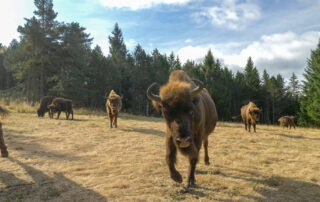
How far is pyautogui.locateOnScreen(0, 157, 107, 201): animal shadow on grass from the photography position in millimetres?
3422

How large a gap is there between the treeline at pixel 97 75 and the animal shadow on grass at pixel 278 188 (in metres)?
25.3

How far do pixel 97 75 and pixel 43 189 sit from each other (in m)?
32.5

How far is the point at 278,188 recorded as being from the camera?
Answer: 3.88 meters

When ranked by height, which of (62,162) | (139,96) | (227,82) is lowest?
(62,162)

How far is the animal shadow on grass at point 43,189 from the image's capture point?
3422mm

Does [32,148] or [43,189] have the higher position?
[32,148]

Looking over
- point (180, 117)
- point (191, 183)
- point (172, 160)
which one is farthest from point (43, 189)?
point (180, 117)

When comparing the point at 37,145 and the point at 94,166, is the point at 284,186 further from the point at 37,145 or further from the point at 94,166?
the point at 37,145

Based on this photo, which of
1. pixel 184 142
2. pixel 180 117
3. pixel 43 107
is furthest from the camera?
pixel 43 107

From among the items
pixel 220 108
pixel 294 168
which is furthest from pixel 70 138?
pixel 220 108

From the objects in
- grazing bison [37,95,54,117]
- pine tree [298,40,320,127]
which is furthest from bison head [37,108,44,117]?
pine tree [298,40,320,127]

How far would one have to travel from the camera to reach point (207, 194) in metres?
3.47

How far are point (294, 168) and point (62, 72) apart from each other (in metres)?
28.0

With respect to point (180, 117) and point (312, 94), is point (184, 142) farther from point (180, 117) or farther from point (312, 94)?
point (312, 94)
